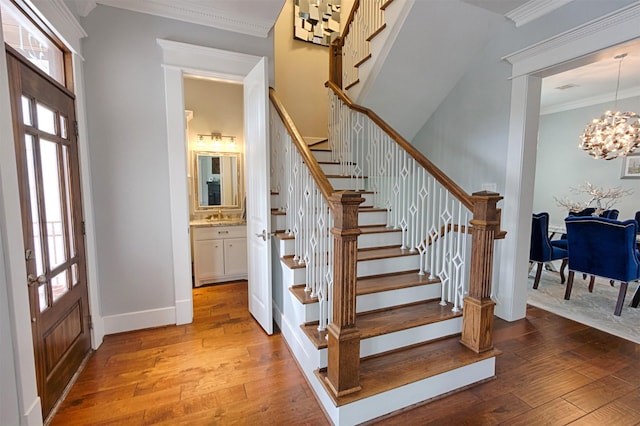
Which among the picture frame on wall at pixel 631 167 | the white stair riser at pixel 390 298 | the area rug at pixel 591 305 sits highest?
the picture frame on wall at pixel 631 167

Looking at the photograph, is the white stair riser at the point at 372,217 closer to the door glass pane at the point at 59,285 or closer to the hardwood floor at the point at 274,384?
the hardwood floor at the point at 274,384

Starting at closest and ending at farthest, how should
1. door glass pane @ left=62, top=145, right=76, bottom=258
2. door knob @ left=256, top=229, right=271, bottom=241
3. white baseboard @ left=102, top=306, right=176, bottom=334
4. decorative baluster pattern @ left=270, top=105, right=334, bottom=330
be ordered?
decorative baluster pattern @ left=270, top=105, right=334, bottom=330
door glass pane @ left=62, top=145, right=76, bottom=258
door knob @ left=256, top=229, right=271, bottom=241
white baseboard @ left=102, top=306, right=176, bottom=334

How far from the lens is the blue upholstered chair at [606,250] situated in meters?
2.94

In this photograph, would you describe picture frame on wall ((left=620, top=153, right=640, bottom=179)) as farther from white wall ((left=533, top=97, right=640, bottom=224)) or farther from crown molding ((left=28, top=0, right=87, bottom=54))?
crown molding ((left=28, top=0, right=87, bottom=54))

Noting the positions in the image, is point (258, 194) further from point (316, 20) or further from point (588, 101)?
point (588, 101)

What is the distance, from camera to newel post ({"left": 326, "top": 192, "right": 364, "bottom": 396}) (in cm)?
158

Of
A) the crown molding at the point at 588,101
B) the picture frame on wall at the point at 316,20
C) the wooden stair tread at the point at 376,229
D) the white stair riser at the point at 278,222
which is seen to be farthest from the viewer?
the crown molding at the point at 588,101

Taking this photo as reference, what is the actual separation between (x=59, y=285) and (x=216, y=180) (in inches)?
104

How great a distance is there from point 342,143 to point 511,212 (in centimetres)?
193

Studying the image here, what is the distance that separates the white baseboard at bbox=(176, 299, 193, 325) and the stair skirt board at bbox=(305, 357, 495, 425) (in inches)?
57.8

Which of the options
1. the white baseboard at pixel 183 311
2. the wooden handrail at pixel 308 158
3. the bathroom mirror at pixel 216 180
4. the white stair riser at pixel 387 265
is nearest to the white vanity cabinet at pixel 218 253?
the bathroom mirror at pixel 216 180

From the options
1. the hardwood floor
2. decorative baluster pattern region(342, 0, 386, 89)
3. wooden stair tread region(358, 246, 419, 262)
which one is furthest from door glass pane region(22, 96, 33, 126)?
decorative baluster pattern region(342, 0, 386, 89)

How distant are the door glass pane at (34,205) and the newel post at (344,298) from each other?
1.68 metres

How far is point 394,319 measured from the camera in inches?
85.4
